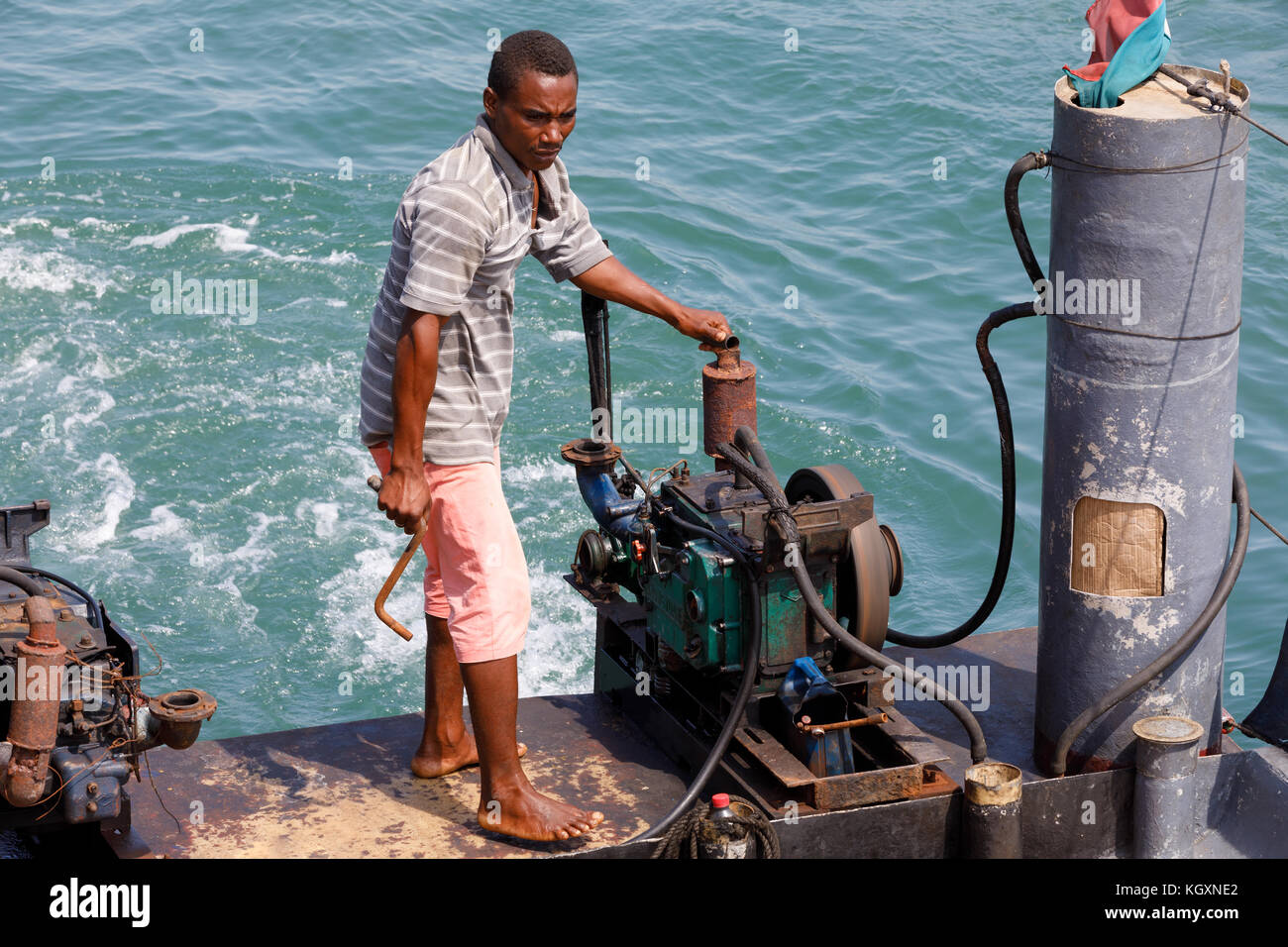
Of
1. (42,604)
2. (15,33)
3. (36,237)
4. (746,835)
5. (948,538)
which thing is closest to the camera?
(42,604)

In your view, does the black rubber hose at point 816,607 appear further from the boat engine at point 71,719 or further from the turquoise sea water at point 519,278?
the turquoise sea water at point 519,278

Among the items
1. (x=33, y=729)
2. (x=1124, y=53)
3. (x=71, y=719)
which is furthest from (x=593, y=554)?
(x=1124, y=53)

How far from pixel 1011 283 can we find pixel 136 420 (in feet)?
22.2

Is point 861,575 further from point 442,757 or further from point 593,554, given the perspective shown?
point 442,757

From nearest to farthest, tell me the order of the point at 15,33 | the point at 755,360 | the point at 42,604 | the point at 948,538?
1. the point at 42,604
2. the point at 948,538
3. the point at 755,360
4. the point at 15,33

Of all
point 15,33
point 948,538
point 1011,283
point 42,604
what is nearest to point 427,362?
point 42,604

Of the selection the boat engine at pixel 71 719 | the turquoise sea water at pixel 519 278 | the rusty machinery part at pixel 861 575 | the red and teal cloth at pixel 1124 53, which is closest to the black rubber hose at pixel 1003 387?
the red and teal cloth at pixel 1124 53

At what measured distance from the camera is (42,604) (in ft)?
13.6

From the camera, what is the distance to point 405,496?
4230mm

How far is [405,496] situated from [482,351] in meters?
0.49

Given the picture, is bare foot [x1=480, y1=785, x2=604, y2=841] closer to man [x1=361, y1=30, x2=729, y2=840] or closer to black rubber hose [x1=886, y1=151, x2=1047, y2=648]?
man [x1=361, y1=30, x2=729, y2=840]

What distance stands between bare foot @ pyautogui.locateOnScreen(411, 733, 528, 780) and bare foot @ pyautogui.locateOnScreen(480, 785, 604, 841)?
1.15 ft

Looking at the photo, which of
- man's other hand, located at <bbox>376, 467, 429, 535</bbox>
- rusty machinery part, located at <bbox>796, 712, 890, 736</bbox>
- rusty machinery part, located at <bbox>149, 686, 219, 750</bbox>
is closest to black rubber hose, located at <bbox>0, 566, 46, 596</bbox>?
rusty machinery part, located at <bbox>149, 686, 219, 750</bbox>
